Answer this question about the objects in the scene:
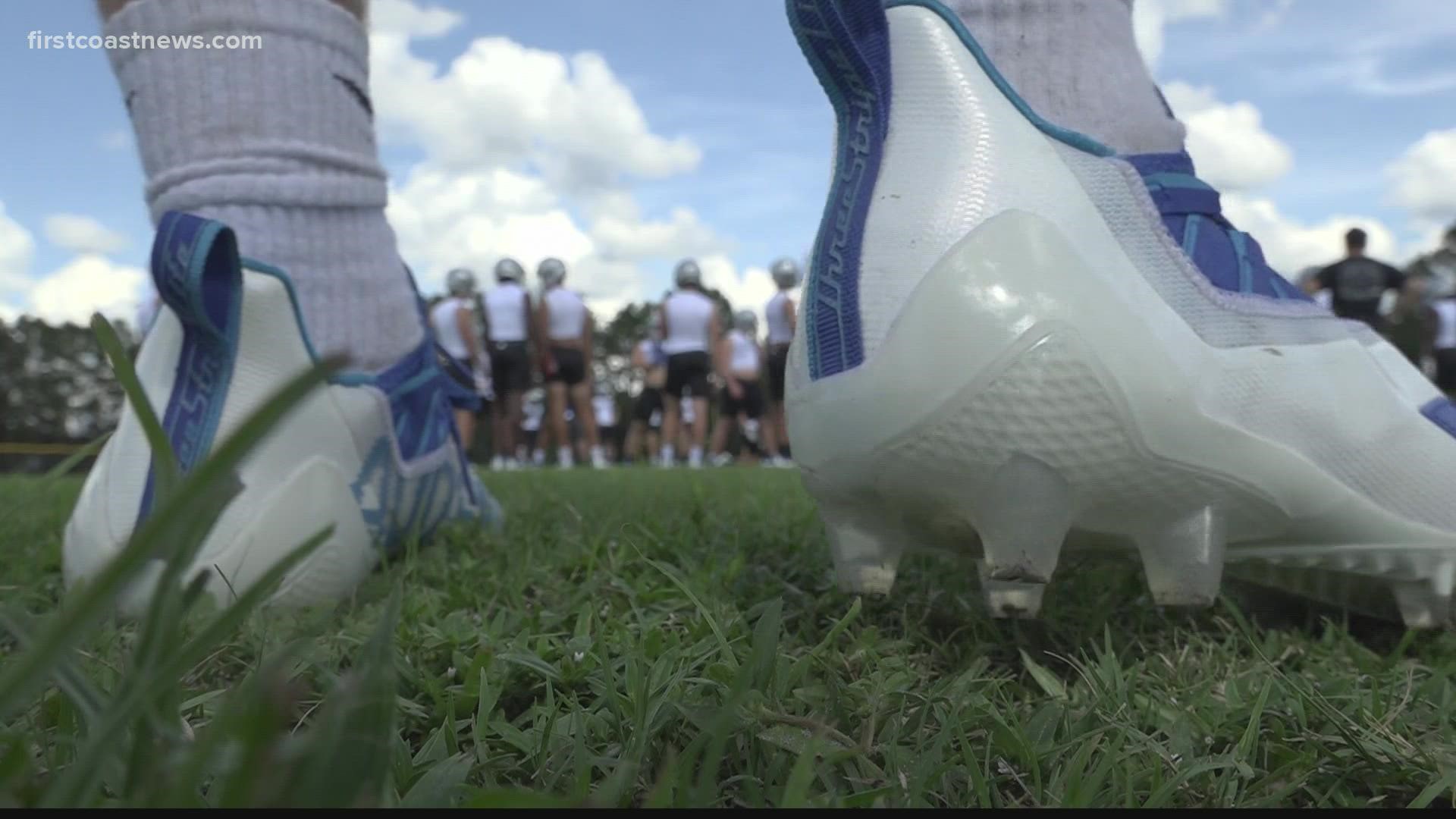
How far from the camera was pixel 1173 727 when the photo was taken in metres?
0.71

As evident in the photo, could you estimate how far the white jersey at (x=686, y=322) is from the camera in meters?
7.88

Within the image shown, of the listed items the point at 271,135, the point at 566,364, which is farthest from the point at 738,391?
the point at 271,135

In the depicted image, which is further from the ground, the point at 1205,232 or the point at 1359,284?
the point at 1205,232

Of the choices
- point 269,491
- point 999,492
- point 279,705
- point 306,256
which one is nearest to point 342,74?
point 306,256

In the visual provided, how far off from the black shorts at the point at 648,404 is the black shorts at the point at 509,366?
8.27ft

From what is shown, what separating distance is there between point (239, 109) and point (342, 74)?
14 cm

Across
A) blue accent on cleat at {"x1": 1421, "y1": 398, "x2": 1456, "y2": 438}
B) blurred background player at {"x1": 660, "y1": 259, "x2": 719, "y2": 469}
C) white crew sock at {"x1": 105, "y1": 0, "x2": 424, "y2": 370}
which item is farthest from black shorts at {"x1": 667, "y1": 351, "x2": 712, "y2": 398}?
blue accent on cleat at {"x1": 1421, "y1": 398, "x2": 1456, "y2": 438}

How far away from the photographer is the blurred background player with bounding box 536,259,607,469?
756cm

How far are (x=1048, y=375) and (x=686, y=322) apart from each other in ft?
23.6

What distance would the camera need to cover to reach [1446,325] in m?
7.01

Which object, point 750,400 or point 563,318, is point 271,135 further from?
point 750,400

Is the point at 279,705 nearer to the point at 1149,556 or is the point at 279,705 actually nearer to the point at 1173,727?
the point at 1173,727

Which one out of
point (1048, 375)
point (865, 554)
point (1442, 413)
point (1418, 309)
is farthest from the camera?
point (1418, 309)

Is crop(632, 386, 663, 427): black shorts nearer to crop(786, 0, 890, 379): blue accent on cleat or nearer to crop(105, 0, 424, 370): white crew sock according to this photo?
crop(105, 0, 424, 370): white crew sock
